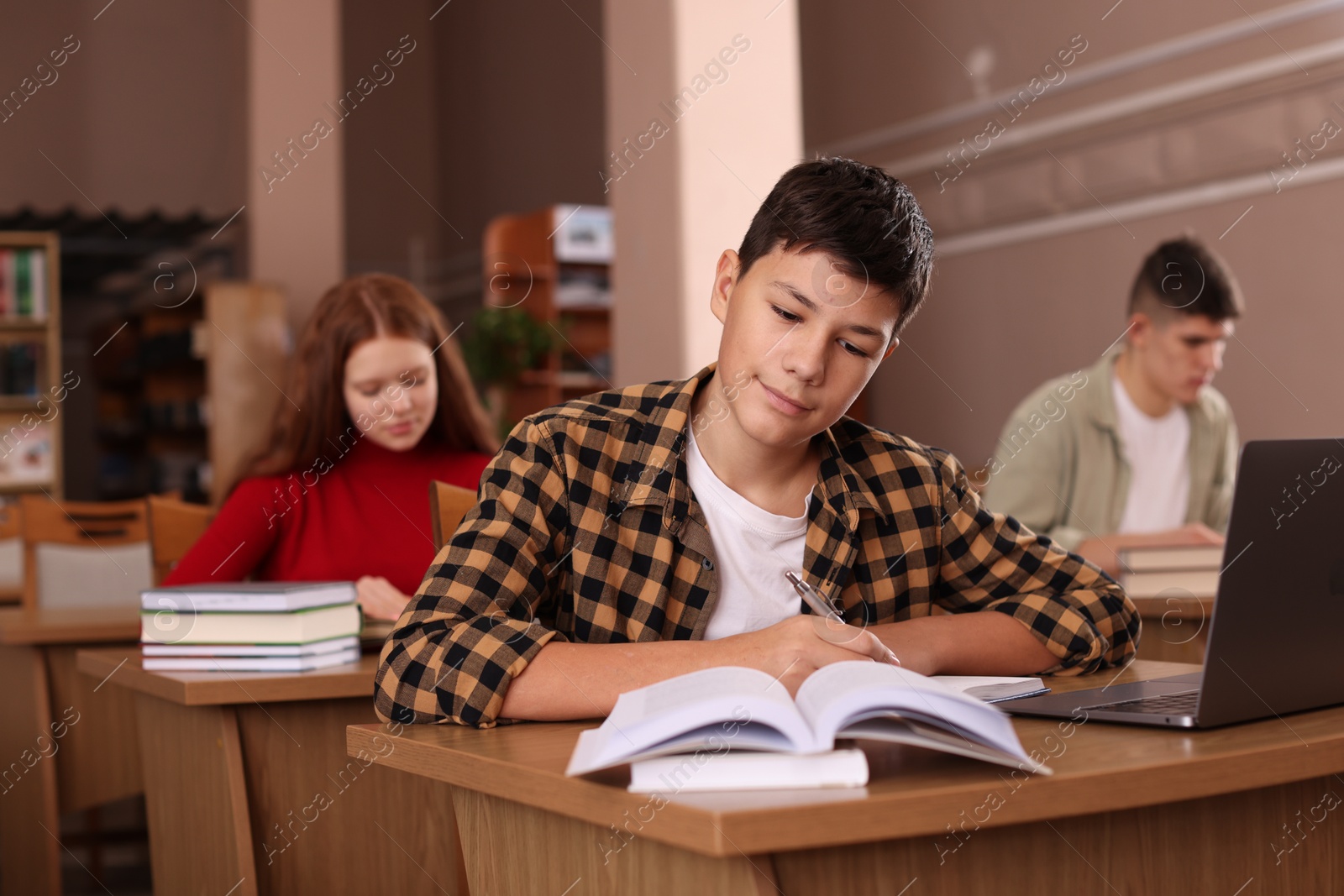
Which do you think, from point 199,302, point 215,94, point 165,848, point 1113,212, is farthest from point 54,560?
point 215,94

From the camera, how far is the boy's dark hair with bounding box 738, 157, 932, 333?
1.38 m

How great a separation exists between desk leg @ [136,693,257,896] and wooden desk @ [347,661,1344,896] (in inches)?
29.8

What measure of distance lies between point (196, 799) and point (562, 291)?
240 inches

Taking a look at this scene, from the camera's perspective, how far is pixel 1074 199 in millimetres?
5039

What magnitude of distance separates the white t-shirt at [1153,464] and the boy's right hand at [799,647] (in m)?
2.23

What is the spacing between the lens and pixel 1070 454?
3.15 meters

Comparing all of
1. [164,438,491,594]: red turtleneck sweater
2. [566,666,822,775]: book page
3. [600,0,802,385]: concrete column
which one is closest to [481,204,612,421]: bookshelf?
[600,0,802,385]: concrete column

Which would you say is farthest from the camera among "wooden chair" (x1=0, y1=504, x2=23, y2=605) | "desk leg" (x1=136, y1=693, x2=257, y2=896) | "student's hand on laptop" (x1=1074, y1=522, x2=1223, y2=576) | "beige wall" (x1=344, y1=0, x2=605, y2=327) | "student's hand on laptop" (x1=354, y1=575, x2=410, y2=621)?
"beige wall" (x1=344, y1=0, x2=605, y2=327)

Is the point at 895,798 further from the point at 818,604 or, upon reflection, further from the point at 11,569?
the point at 11,569

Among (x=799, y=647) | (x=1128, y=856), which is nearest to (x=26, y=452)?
(x=799, y=647)

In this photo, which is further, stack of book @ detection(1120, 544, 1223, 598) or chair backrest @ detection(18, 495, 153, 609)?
chair backrest @ detection(18, 495, 153, 609)

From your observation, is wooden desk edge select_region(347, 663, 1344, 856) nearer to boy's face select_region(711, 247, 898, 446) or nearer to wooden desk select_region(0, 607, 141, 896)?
boy's face select_region(711, 247, 898, 446)

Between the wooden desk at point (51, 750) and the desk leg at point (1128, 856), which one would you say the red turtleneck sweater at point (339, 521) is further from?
the desk leg at point (1128, 856)

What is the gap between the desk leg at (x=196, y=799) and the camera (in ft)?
5.93
